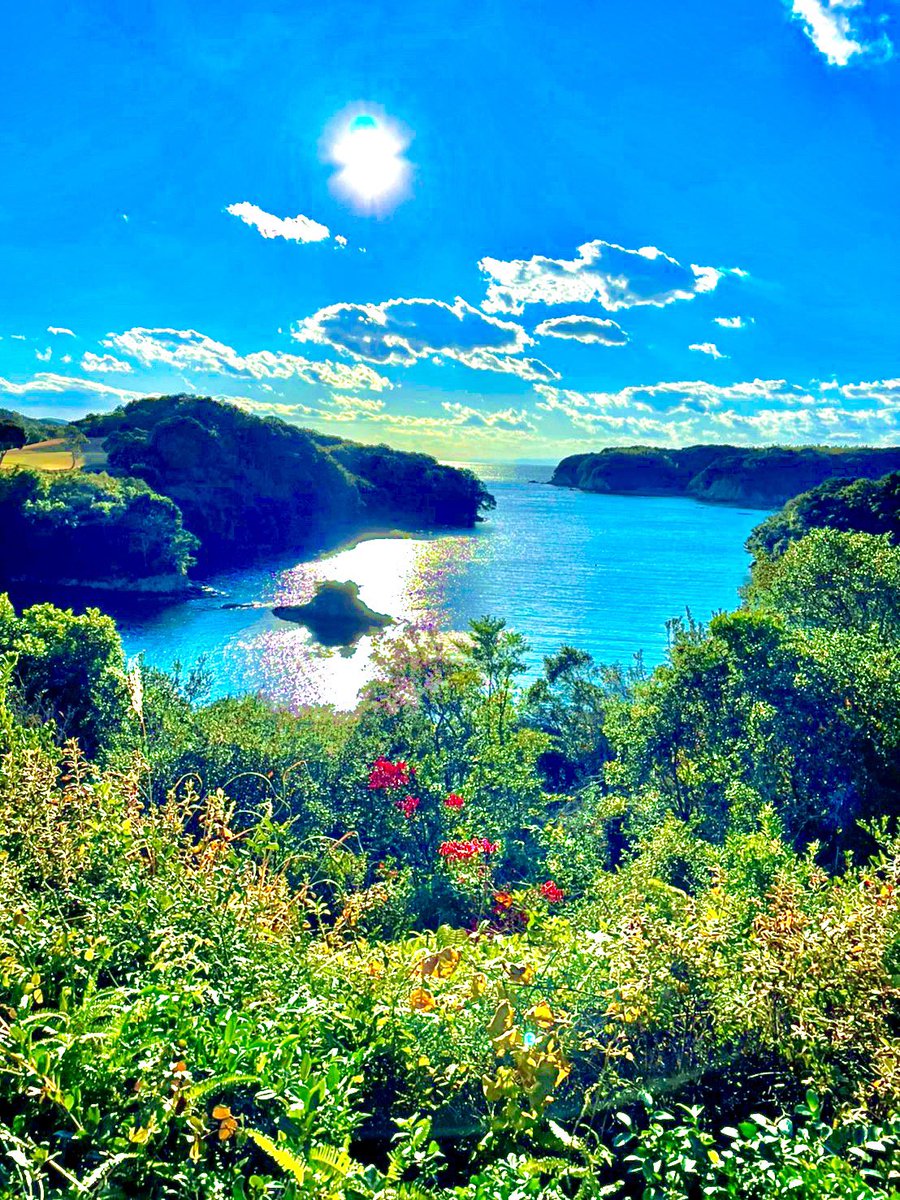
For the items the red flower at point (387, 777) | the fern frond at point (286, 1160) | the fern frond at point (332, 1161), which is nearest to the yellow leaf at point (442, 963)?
the fern frond at point (332, 1161)

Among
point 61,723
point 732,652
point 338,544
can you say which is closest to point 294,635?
point 61,723

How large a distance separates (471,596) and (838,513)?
30.6 m

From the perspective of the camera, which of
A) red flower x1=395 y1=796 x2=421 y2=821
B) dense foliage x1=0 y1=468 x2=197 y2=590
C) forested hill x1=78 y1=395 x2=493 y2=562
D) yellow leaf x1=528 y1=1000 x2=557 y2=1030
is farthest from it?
forested hill x1=78 y1=395 x2=493 y2=562

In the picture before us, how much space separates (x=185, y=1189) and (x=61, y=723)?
16584 millimetres

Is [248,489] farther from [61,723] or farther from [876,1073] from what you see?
[876,1073]

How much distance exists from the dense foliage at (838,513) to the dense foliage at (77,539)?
50.1 metres

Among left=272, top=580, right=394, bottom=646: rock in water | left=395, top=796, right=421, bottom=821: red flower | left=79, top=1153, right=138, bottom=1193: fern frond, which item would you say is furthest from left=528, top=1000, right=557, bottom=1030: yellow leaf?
left=272, top=580, right=394, bottom=646: rock in water

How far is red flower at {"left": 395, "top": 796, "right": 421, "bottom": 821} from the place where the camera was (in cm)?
1292

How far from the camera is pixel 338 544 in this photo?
94.8 metres

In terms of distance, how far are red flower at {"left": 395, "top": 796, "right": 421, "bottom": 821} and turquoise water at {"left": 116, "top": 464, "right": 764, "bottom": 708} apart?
1000 inches

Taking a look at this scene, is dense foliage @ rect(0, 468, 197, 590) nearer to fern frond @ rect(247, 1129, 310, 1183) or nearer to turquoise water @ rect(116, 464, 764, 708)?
turquoise water @ rect(116, 464, 764, 708)

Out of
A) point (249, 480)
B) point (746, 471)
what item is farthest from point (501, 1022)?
point (746, 471)

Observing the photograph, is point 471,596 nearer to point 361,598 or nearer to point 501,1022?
point 361,598

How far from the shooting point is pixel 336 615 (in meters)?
54.6
